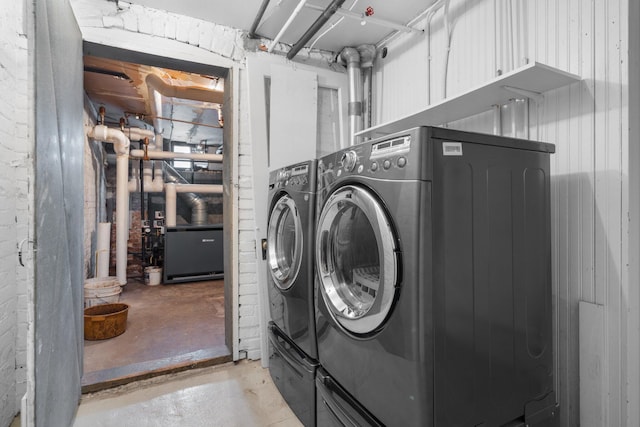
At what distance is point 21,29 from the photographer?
6.19 ft

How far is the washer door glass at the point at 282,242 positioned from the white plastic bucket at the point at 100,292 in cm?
195

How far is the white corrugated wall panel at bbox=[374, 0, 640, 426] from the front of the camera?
1.32 meters

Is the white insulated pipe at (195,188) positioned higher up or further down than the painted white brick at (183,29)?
further down

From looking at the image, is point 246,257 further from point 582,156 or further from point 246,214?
point 582,156

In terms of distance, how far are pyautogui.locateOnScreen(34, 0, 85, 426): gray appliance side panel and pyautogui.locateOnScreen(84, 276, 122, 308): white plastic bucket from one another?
1.16 meters

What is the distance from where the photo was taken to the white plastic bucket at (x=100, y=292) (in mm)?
3043

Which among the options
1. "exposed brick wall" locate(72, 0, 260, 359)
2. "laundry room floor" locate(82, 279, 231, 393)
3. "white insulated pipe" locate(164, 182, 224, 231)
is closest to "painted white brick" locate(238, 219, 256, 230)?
"exposed brick wall" locate(72, 0, 260, 359)

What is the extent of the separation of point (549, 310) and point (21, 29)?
3.23m

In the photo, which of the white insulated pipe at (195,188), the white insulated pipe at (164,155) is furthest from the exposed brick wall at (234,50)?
the white insulated pipe at (195,188)

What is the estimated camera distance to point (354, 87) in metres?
2.80

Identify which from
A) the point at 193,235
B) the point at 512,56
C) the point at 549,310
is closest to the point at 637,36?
the point at 512,56

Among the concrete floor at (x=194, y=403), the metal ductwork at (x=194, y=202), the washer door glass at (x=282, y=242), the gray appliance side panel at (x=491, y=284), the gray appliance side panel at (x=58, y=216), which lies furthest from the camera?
the metal ductwork at (x=194, y=202)

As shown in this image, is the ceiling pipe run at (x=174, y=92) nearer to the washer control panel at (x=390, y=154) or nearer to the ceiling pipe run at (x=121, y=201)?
the ceiling pipe run at (x=121, y=201)

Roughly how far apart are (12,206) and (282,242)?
1.56 meters
